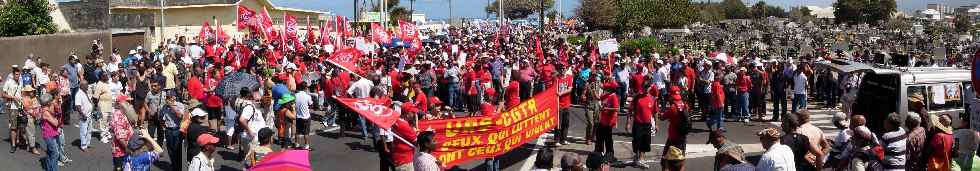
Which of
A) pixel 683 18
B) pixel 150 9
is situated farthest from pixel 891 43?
pixel 150 9

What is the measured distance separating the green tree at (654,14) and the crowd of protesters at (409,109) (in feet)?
95.1

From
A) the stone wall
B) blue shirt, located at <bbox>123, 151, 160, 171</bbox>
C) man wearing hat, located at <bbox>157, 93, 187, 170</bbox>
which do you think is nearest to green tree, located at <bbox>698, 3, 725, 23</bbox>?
the stone wall

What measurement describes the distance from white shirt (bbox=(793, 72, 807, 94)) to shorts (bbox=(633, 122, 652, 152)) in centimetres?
637

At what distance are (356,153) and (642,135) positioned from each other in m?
4.20

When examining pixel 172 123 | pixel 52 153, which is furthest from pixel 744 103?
pixel 52 153

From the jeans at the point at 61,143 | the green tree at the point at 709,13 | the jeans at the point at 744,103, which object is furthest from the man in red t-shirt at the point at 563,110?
the green tree at the point at 709,13

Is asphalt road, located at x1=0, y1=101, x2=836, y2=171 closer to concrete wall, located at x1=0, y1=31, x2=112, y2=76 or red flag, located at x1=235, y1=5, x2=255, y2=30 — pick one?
red flag, located at x1=235, y1=5, x2=255, y2=30

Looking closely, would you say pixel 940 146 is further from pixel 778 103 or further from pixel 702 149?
pixel 778 103

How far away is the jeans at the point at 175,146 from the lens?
10680mm

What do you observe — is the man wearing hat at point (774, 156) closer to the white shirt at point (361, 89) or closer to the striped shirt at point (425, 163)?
the striped shirt at point (425, 163)

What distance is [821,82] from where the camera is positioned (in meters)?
20.3

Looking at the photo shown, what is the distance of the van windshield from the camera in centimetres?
1197

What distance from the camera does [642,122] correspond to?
11.7 meters

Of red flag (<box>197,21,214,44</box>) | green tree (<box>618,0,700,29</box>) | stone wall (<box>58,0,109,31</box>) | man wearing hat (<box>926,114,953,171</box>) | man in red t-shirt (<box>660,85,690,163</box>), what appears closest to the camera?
man wearing hat (<box>926,114,953,171</box>)
